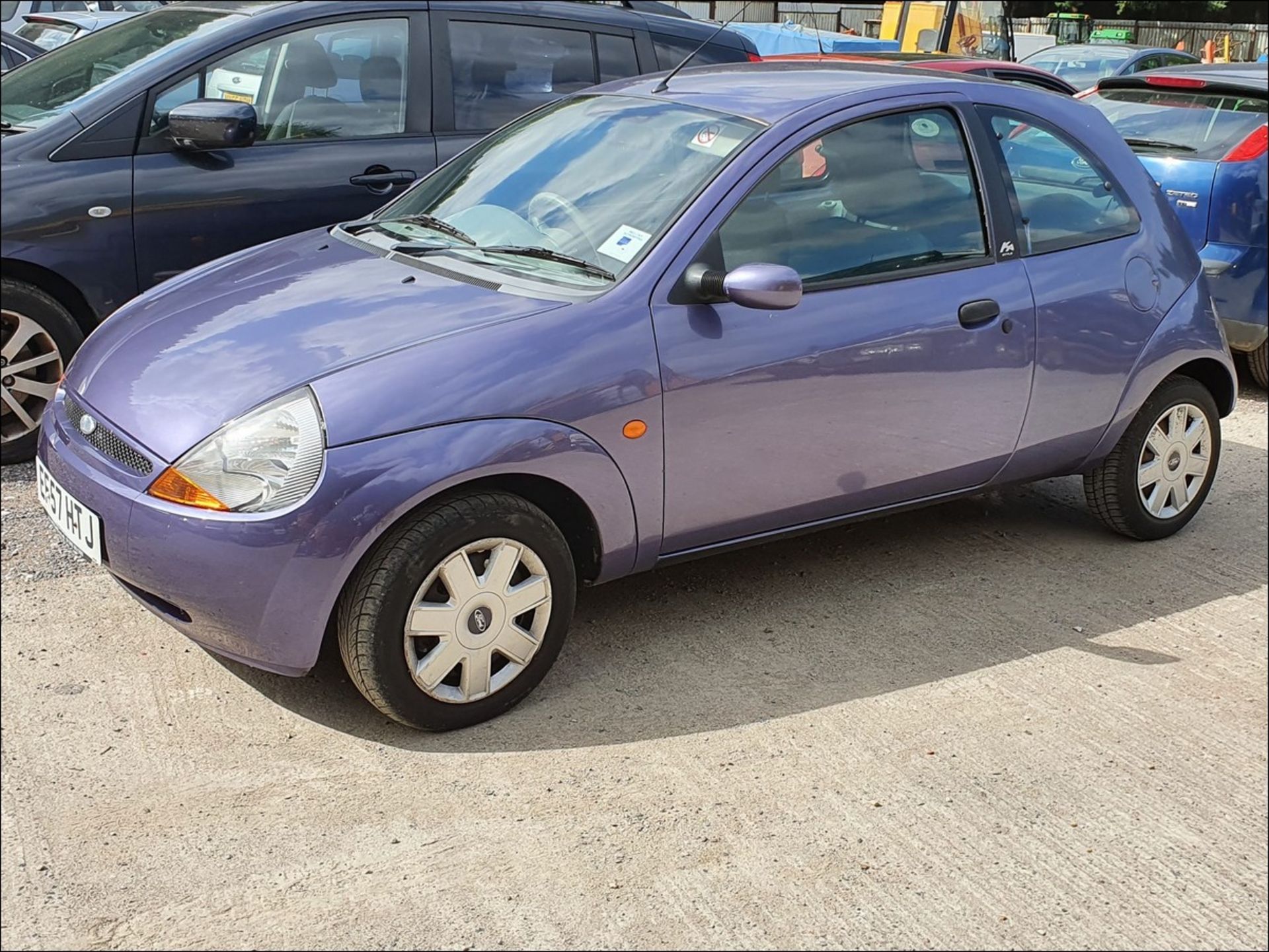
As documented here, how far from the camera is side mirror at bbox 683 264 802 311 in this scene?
3697 mm

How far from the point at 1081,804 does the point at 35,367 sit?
393cm

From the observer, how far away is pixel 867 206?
4.18 meters

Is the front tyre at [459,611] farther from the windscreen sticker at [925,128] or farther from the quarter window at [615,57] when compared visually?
the quarter window at [615,57]

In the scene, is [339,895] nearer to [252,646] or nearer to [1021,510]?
[252,646]

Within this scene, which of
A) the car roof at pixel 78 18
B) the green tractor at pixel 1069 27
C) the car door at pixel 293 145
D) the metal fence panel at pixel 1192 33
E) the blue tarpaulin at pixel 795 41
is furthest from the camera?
the metal fence panel at pixel 1192 33

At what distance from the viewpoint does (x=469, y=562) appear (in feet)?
11.3

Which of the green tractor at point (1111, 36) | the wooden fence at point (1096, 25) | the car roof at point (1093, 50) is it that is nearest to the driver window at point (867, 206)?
the car roof at point (1093, 50)

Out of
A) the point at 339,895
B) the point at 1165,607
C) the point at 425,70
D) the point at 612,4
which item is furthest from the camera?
the point at 612,4

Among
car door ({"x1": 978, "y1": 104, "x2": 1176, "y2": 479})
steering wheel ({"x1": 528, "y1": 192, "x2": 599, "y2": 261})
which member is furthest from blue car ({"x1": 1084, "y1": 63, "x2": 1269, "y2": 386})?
steering wheel ({"x1": 528, "y1": 192, "x2": 599, "y2": 261})

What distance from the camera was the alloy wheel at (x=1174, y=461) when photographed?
4.98 meters

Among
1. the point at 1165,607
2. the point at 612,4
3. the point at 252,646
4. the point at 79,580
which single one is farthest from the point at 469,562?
the point at 612,4

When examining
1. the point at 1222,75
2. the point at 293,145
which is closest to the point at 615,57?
the point at 293,145

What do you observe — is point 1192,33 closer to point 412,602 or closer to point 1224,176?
point 1224,176

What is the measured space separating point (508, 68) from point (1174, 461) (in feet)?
10.4
